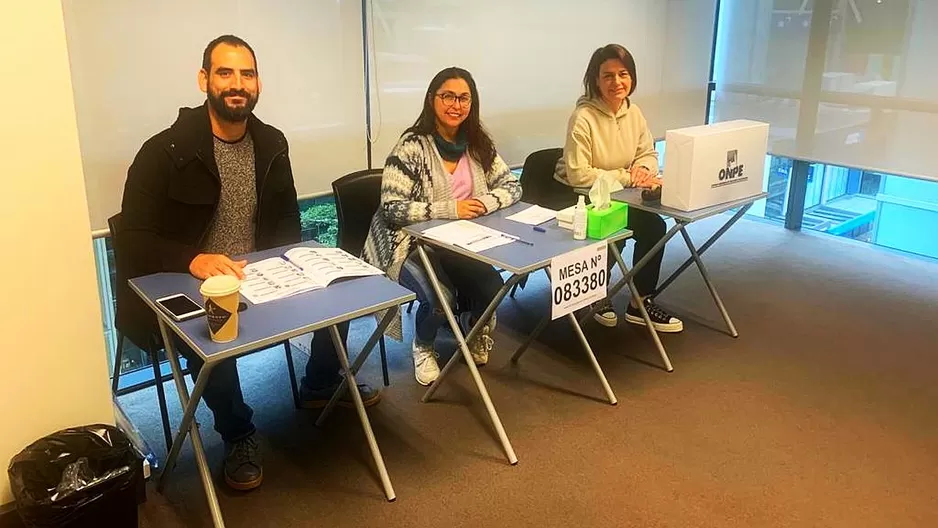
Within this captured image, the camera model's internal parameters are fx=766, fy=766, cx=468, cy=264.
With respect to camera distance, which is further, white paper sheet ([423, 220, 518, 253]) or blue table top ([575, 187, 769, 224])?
A: blue table top ([575, 187, 769, 224])

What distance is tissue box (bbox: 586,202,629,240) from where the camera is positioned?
8.62 ft

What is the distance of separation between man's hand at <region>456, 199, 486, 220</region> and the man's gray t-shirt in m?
→ 0.75

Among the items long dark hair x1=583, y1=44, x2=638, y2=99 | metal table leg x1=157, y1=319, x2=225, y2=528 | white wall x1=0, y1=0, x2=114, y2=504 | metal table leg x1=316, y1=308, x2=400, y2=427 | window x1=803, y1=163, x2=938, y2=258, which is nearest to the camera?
white wall x1=0, y1=0, x2=114, y2=504

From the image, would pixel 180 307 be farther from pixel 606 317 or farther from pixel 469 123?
pixel 606 317

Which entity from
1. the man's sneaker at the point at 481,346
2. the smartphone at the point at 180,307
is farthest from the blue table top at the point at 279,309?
the man's sneaker at the point at 481,346

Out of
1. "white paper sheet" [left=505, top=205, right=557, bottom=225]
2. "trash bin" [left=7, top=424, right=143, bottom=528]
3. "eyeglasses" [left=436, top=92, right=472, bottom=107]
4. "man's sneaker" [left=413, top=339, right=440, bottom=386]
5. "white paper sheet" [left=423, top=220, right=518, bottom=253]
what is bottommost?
"man's sneaker" [left=413, top=339, right=440, bottom=386]

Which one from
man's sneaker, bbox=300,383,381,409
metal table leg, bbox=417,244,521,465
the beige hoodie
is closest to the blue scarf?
metal table leg, bbox=417,244,521,465

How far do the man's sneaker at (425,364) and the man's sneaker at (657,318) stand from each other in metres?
1.05

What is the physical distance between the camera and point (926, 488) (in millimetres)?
2438

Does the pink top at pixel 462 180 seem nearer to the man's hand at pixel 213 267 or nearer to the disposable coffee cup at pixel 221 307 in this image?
the man's hand at pixel 213 267

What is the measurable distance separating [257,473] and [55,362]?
26.9 inches

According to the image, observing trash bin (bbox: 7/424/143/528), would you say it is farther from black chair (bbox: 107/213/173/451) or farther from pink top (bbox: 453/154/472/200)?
pink top (bbox: 453/154/472/200)

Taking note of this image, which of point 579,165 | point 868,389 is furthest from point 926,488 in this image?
point 579,165

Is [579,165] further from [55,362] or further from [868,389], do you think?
[55,362]
